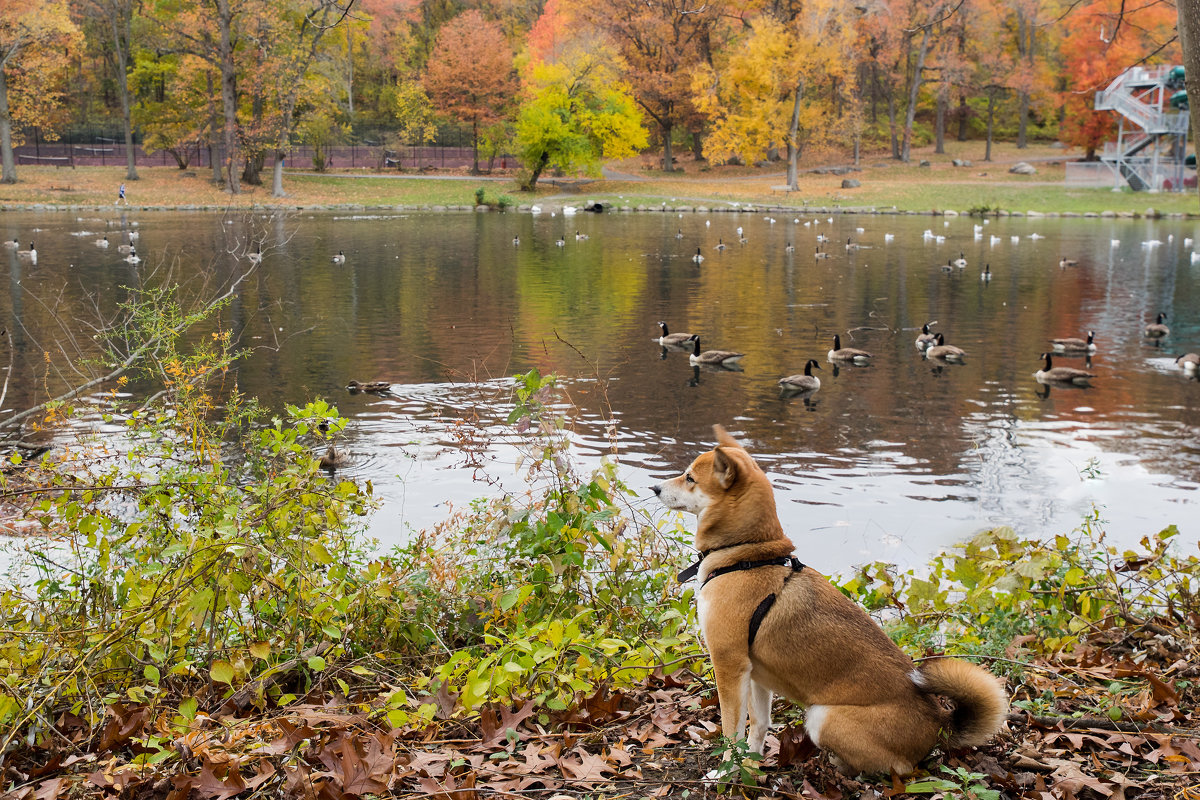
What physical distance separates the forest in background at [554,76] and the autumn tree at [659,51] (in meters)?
0.17

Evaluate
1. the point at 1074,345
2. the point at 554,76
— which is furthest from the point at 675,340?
the point at 554,76

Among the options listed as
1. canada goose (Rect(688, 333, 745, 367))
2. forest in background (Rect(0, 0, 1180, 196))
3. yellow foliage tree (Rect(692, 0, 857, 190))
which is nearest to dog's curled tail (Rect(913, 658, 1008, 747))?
canada goose (Rect(688, 333, 745, 367))

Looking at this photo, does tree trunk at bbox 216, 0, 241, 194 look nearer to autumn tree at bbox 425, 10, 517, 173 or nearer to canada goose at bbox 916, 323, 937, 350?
autumn tree at bbox 425, 10, 517, 173

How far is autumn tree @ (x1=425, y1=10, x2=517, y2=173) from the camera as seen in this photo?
7312 centimetres

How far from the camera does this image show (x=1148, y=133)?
193 feet

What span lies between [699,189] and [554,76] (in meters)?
12.1

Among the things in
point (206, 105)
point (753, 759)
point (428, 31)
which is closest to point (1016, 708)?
point (753, 759)

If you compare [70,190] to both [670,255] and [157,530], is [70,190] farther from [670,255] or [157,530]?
[157,530]

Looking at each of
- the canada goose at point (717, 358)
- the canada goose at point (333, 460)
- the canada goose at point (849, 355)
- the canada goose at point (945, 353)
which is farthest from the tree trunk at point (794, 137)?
the canada goose at point (333, 460)

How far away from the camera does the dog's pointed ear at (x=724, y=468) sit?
152 inches

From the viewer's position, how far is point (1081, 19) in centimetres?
6800

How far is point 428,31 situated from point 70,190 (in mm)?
38947

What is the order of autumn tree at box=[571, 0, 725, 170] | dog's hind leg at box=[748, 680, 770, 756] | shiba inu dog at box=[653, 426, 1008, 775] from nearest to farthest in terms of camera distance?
shiba inu dog at box=[653, 426, 1008, 775] → dog's hind leg at box=[748, 680, 770, 756] → autumn tree at box=[571, 0, 725, 170]

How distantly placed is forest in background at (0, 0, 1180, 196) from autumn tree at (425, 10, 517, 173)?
0.15 meters
